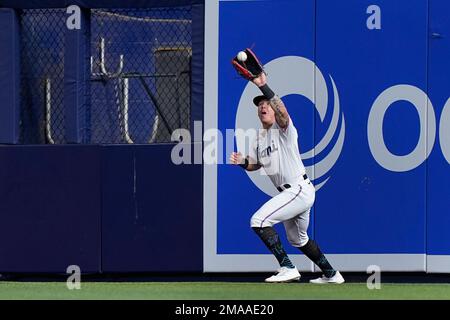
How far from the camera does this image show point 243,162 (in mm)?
11000

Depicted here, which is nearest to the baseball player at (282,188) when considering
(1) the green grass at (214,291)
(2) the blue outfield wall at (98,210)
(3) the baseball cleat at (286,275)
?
(3) the baseball cleat at (286,275)

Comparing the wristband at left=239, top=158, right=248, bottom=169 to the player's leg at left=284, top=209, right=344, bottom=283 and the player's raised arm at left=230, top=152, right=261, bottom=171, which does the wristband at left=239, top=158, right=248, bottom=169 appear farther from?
the player's leg at left=284, top=209, right=344, bottom=283

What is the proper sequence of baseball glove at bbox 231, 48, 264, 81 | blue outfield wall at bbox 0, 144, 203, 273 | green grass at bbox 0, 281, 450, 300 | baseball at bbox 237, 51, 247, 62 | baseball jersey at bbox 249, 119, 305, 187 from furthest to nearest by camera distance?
1. blue outfield wall at bbox 0, 144, 203, 273
2. baseball jersey at bbox 249, 119, 305, 187
3. baseball at bbox 237, 51, 247, 62
4. baseball glove at bbox 231, 48, 264, 81
5. green grass at bbox 0, 281, 450, 300

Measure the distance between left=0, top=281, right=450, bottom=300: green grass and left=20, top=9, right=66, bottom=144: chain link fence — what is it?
5.12 feet

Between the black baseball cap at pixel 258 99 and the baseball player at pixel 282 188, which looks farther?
the black baseball cap at pixel 258 99

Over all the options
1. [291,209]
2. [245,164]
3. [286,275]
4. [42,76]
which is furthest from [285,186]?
Result: [42,76]

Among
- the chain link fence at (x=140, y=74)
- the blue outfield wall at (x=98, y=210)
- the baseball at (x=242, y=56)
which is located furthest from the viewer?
the chain link fence at (x=140, y=74)

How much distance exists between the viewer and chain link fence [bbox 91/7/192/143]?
12.0 meters

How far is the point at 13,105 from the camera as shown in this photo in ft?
39.7

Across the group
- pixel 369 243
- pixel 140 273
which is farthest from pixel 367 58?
pixel 140 273

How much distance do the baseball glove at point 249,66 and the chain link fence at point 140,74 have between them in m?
1.14

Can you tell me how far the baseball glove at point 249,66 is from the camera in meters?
10.7

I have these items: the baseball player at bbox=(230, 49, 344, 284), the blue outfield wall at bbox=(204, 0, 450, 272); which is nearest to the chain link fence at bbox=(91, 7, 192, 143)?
the blue outfield wall at bbox=(204, 0, 450, 272)

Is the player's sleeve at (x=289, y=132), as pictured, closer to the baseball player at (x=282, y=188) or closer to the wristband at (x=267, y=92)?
the baseball player at (x=282, y=188)
